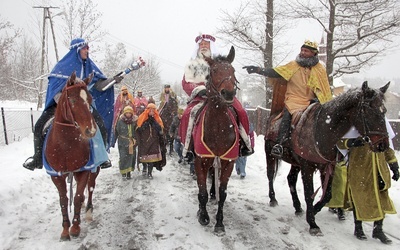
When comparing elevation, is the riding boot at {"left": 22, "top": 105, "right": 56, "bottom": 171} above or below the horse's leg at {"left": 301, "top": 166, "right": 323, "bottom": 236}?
above

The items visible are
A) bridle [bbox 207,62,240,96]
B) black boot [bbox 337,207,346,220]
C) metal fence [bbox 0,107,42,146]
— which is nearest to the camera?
bridle [bbox 207,62,240,96]

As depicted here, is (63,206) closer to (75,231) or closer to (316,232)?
(75,231)

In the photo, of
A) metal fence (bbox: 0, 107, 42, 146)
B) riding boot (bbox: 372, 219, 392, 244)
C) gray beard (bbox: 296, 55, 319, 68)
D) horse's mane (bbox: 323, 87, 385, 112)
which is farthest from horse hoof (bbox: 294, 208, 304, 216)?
metal fence (bbox: 0, 107, 42, 146)

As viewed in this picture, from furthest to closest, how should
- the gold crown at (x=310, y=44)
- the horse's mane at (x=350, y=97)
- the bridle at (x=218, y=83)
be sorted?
the gold crown at (x=310, y=44), the bridle at (x=218, y=83), the horse's mane at (x=350, y=97)

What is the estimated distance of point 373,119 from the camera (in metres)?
3.85

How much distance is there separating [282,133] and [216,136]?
4.31 ft

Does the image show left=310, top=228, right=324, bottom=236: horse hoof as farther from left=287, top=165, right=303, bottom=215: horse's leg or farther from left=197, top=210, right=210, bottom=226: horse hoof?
left=197, top=210, right=210, bottom=226: horse hoof

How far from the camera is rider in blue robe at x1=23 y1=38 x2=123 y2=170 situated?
4660 millimetres

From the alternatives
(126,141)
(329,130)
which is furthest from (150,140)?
(329,130)

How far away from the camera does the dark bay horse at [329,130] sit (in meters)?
3.86

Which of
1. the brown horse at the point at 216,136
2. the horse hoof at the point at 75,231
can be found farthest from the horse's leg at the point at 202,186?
the horse hoof at the point at 75,231

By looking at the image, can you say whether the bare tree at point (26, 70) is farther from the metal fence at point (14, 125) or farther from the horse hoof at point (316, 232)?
the horse hoof at point (316, 232)

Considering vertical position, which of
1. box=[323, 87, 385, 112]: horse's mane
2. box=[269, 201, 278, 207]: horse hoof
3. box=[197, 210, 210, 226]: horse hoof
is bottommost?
box=[269, 201, 278, 207]: horse hoof

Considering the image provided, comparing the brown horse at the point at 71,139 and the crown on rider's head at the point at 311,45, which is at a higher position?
the crown on rider's head at the point at 311,45
